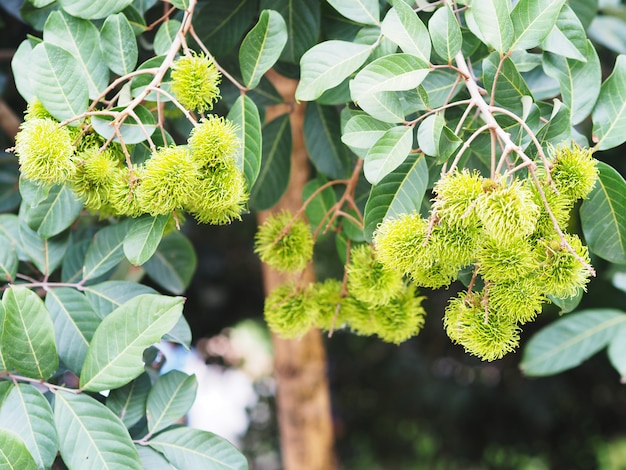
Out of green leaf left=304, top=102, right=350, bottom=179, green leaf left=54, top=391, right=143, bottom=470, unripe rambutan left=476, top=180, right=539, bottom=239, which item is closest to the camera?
unripe rambutan left=476, top=180, right=539, bottom=239

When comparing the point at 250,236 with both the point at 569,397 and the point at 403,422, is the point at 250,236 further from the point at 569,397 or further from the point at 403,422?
the point at 569,397

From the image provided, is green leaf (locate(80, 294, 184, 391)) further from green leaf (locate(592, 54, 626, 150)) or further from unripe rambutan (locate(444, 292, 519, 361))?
green leaf (locate(592, 54, 626, 150))

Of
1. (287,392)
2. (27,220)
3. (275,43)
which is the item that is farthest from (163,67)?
(287,392)

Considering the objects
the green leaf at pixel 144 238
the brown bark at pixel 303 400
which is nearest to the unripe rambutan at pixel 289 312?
the green leaf at pixel 144 238

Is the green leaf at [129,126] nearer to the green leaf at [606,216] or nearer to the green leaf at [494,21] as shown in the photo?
the green leaf at [494,21]

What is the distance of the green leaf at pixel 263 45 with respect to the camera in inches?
36.8

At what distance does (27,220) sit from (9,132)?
0.64m

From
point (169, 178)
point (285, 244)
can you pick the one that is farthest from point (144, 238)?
point (285, 244)

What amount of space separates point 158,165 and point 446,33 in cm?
41

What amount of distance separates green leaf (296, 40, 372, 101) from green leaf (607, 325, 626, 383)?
929mm

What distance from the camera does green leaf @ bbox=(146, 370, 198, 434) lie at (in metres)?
1.00

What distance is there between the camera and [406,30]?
85 cm

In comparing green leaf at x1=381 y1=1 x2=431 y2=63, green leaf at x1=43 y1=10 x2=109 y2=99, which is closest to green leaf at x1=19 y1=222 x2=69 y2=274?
green leaf at x1=43 y1=10 x2=109 y2=99

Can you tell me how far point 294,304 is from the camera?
104cm
